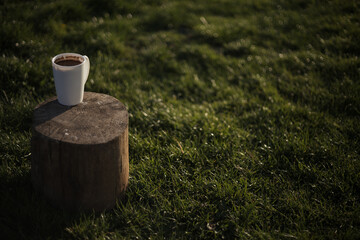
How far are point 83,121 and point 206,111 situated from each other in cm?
191

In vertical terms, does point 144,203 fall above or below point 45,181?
below

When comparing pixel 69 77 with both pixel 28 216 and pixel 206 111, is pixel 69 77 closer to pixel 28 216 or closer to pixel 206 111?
pixel 28 216

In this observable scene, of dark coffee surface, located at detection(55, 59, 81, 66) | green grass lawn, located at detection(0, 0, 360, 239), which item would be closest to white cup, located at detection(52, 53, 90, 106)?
dark coffee surface, located at detection(55, 59, 81, 66)

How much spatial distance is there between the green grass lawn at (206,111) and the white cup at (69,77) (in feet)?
2.66

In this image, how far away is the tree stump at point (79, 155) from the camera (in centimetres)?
227

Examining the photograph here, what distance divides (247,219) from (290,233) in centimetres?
35

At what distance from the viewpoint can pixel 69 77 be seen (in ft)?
8.20

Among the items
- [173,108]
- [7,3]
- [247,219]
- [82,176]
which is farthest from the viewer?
[7,3]

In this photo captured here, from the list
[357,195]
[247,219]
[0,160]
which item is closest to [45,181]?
[0,160]

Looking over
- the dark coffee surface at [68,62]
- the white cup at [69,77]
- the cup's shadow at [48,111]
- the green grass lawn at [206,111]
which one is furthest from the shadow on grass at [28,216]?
the dark coffee surface at [68,62]

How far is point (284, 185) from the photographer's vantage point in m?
2.92

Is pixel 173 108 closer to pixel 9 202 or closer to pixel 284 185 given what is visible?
pixel 284 185

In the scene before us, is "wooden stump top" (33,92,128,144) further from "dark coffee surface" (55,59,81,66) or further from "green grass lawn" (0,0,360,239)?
"green grass lawn" (0,0,360,239)

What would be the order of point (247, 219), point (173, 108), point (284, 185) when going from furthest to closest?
point (173, 108) → point (284, 185) → point (247, 219)
